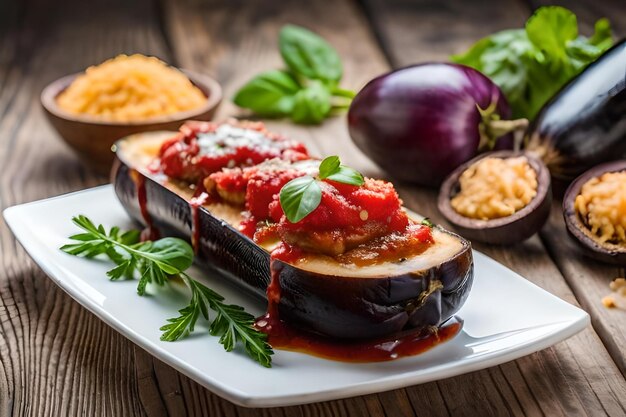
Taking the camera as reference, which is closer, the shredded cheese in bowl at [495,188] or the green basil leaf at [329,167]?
the green basil leaf at [329,167]

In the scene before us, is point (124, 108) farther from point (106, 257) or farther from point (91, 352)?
point (91, 352)

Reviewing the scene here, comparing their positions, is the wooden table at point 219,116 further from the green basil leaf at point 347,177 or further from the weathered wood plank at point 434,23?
the green basil leaf at point 347,177

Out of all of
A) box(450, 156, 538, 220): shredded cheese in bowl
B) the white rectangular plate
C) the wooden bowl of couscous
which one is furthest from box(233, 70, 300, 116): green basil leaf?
the white rectangular plate

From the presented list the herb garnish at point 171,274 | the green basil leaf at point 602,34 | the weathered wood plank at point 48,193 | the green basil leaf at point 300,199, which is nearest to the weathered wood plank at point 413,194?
the herb garnish at point 171,274

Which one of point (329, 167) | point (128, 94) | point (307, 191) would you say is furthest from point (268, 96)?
point (307, 191)

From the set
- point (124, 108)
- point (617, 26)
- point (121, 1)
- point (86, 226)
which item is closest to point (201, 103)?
point (124, 108)

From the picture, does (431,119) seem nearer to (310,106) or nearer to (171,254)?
(310,106)
